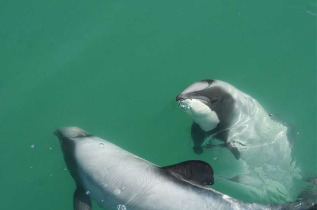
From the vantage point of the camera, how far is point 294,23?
1295 centimetres

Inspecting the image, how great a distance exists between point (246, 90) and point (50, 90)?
569 centimetres

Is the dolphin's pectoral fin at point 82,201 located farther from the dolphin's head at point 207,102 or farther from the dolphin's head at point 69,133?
the dolphin's head at point 207,102

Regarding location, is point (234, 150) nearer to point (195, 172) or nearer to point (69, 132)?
point (195, 172)

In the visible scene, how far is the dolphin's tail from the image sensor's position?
732 cm

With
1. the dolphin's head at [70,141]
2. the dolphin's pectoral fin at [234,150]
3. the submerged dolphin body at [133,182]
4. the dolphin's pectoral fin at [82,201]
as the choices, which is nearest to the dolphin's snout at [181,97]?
the submerged dolphin body at [133,182]

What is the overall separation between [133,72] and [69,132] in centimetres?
285

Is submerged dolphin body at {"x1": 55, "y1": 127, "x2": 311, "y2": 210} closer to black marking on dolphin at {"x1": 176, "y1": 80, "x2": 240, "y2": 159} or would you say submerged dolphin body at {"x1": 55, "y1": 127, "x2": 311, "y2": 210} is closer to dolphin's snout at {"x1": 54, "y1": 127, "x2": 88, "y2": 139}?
dolphin's snout at {"x1": 54, "y1": 127, "x2": 88, "y2": 139}

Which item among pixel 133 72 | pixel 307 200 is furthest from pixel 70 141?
pixel 307 200

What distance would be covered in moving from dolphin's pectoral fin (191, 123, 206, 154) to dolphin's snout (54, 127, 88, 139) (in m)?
2.73

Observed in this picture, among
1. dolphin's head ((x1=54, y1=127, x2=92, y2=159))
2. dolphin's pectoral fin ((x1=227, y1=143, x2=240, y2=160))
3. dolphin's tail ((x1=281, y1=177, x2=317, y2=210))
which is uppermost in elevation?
dolphin's head ((x1=54, y1=127, x2=92, y2=159))

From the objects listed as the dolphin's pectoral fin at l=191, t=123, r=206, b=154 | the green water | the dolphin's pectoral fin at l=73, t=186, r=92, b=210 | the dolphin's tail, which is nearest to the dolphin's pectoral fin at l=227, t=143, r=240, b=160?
the green water

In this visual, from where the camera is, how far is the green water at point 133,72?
10773 mm

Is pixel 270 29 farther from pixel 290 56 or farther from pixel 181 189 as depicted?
pixel 181 189

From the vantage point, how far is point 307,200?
813cm
